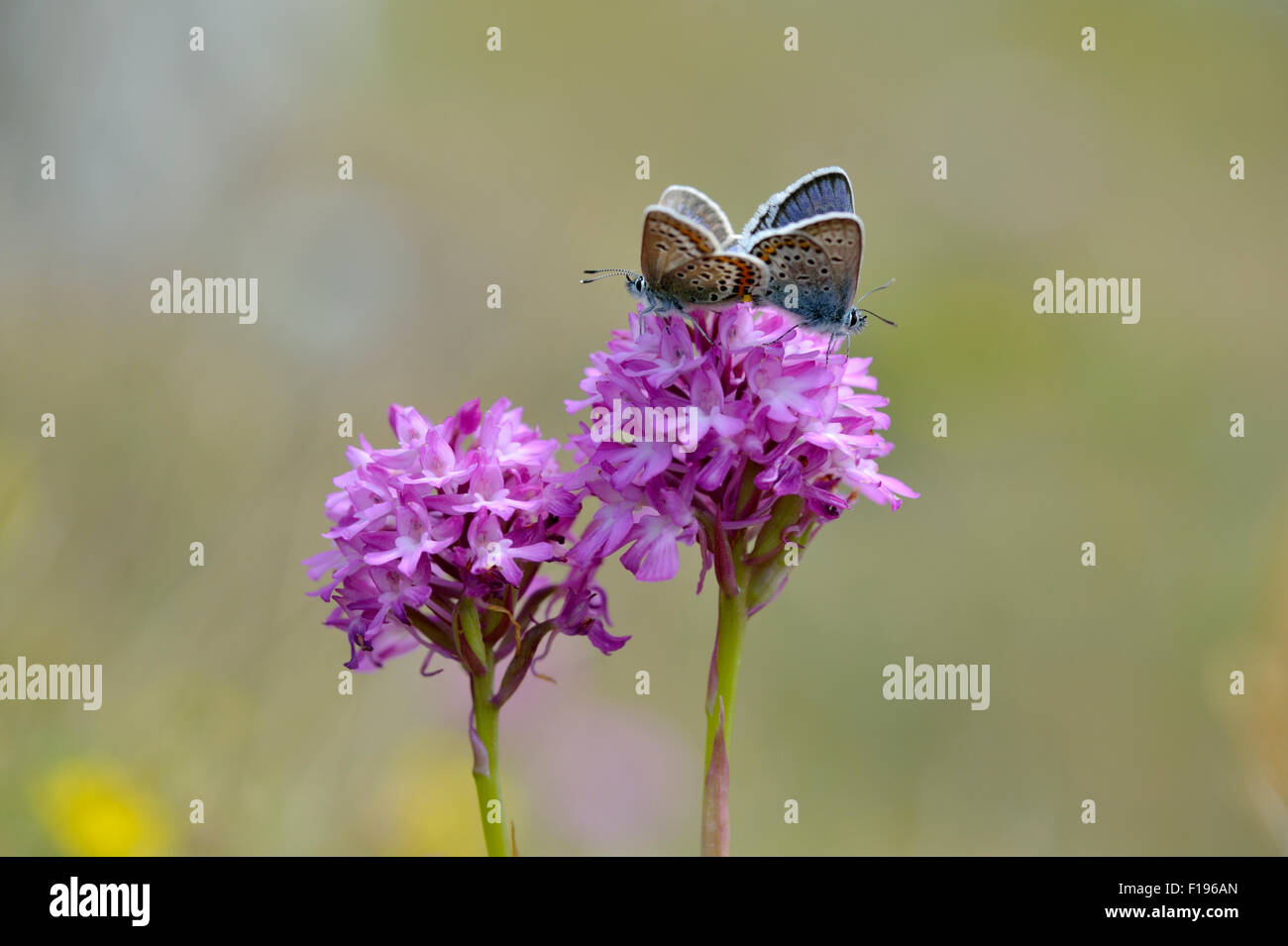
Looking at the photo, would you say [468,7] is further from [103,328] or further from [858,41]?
[103,328]

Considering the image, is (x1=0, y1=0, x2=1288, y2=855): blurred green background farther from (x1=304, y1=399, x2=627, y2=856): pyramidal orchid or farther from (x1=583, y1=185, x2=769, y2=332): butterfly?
(x1=583, y1=185, x2=769, y2=332): butterfly

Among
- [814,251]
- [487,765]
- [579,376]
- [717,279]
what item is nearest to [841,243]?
[814,251]

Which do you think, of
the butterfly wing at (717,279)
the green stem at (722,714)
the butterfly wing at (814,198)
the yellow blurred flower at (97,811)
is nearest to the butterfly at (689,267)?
the butterfly wing at (717,279)

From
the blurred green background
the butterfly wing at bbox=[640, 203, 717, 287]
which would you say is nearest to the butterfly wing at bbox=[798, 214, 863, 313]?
the butterfly wing at bbox=[640, 203, 717, 287]

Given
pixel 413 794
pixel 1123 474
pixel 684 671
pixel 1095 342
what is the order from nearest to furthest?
pixel 413 794 < pixel 684 671 < pixel 1123 474 < pixel 1095 342

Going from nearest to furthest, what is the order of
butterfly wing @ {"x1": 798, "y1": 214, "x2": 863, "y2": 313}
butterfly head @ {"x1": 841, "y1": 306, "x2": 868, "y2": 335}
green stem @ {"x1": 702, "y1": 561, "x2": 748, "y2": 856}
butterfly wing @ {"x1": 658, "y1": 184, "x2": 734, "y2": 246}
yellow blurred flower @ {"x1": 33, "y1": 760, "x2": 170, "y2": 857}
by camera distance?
1. green stem @ {"x1": 702, "y1": 561, "x2": 748, "y2": 856}
2. butterfly wing @ {"x1": 798, "y1": 214, "x2": 863, "y2": 313}
3. butterfly head @ {"x1": 841, "y1": 306, "x2": 868, "y2": 335}
4. butterfly wing @ {"x1": 658, "y1": 184, "x2": 734, "y2": 246}
5. yellow blurred flower @ {"x1": 33, "y1": 760, "x2": 170, "y2": 857}

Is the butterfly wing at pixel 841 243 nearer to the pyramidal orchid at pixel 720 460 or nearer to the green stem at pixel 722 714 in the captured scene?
the pyramidal orchid at pixel 720 460

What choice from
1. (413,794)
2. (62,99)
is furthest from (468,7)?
(413,794)
